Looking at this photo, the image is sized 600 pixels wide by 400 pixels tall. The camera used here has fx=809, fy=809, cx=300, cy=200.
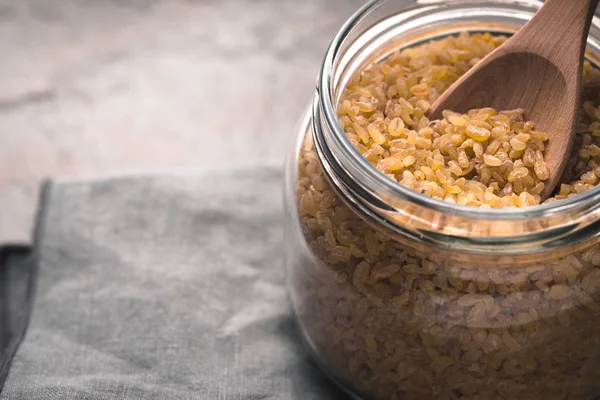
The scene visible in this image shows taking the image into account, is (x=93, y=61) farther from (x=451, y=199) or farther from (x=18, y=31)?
(x=451, y=199)

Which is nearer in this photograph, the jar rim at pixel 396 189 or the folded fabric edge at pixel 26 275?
the jar rim at pixel 396 189

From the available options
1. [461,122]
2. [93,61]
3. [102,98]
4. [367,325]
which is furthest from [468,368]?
[93,61]

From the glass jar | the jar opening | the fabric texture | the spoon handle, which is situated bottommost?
the fabric texture

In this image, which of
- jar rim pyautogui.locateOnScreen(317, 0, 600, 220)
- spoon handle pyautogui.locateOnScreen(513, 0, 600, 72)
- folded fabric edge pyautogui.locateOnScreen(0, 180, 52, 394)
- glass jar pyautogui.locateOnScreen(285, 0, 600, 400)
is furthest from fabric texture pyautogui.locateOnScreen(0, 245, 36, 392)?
spoon handle pyautogui.locateOnScreen(513, 0, 600, 72)

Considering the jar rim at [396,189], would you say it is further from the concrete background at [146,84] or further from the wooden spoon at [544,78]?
the concrete background at [146,84]

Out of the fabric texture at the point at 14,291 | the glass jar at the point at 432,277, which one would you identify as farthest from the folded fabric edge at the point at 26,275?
the glass jar at the point at 432,277

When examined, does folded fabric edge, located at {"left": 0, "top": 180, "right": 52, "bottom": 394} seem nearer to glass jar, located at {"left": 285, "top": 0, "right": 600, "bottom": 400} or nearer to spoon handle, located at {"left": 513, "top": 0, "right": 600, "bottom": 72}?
glass jar, located at {"left": 285, "top": 0, "right": 600, "bottom": 400}
